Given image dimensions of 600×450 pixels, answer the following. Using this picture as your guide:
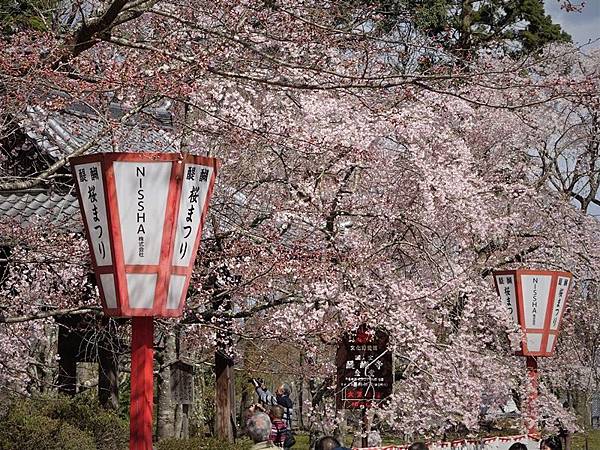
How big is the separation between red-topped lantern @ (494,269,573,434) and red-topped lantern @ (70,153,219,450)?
656cm

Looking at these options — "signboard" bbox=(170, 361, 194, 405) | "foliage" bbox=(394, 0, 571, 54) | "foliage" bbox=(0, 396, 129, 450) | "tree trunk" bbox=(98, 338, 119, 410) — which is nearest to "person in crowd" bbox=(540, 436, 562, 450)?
"foliage" bbox=(0, 396, 129, 450)

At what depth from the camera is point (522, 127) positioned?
16922mm

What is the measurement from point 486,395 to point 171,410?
461cm

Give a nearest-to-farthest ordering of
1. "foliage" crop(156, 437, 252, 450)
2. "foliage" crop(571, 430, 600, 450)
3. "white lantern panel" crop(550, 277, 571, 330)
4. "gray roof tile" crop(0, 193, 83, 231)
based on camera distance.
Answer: "foliage" crop(156, 437, 252, 450), "gray roof tile" crop(0, 193, 83, 231), "white lantern panel" crop(550, 277, 571, 330), "foliage" crop(571, 430, 600, 450)

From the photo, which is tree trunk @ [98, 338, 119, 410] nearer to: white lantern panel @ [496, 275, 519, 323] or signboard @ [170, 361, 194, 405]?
signboard @ [170, 361, 194, 405]

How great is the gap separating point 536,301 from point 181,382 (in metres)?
4.49

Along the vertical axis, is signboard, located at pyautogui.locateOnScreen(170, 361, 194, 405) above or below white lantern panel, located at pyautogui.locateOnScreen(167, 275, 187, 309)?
below

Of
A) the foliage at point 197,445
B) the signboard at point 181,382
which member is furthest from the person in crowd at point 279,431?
the signboard at point 181,382

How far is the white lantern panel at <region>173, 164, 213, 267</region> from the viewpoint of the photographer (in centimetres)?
590

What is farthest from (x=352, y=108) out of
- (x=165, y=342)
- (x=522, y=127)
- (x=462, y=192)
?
(x=522, y=127)

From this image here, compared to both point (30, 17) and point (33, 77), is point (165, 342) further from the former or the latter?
point (33, 77)

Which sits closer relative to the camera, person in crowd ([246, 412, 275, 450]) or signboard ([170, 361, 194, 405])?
person in crowd ([246, 412, 275, 450])

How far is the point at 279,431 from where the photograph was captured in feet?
31.9

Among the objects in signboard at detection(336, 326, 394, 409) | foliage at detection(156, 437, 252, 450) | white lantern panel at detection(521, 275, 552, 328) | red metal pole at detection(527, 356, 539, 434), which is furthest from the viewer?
red metal pole at detection(527, 356, 539, 434)
